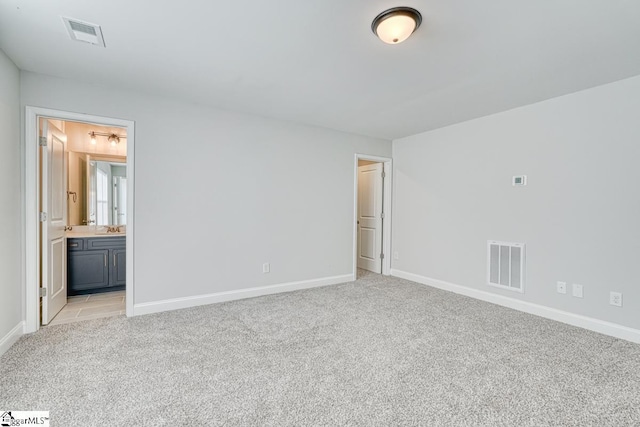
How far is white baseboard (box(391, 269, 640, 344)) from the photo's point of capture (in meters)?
2.69

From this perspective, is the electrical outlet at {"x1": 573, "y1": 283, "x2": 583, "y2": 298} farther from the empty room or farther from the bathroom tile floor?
the bathroom tile floor

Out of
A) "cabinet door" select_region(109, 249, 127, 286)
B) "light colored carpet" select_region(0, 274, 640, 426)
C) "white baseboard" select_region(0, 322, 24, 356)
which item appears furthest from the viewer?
"cabinet door" select_region(109, 249, 127, 286)

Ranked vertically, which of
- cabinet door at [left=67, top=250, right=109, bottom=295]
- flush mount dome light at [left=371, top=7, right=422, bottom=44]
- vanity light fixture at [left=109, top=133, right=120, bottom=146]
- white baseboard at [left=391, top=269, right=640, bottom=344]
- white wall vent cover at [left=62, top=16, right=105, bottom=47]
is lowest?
white baseboard at [left=391, top=269, right=640, bottom=344]

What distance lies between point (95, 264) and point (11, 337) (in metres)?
1.65

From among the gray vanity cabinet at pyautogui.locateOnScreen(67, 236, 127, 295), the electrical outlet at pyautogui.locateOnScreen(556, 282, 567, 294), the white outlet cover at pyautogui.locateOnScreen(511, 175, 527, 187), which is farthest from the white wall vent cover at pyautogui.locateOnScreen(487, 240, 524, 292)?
the gray vanity cabinet at pyautogui.locateOnScreen(67, 236, 127, 295)

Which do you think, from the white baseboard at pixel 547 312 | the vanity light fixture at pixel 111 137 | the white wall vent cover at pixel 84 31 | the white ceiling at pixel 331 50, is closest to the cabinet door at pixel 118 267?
the vanity light fixture at pixel 111 137

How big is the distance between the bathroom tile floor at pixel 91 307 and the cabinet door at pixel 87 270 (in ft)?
0.48

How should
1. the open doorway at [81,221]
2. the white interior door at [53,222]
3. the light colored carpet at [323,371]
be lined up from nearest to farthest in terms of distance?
1. the light colored carpet at [323,371]
2. the white interior door at [53,222]
3. the open doorway at [81,221]

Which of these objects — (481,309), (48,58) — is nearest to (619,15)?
(481,309)

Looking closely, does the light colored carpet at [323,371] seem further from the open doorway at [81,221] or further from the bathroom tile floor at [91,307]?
the open doorway at [81,221]

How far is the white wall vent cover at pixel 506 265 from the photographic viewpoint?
11.3 feet

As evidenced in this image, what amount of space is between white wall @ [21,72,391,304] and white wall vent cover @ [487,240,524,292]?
1.96 m

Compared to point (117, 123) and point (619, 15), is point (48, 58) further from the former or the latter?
point (619, 15)

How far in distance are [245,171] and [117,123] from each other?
1404 millimetres
